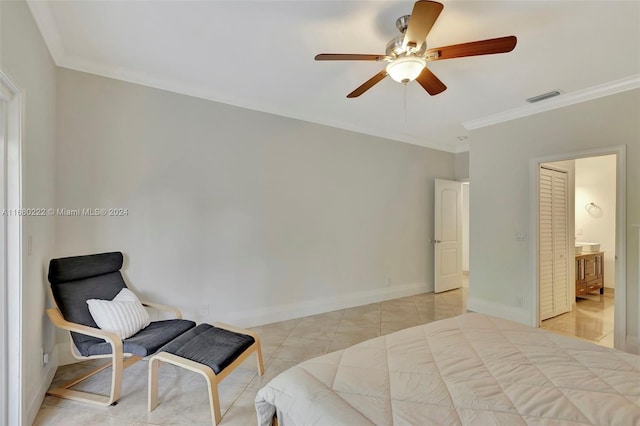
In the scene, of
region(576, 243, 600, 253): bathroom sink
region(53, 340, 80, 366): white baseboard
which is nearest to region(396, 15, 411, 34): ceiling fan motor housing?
region(53, 340, 80, 366): white baseboard

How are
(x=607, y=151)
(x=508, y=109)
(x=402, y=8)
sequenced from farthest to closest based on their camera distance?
(x=508, y=109) < (x=607, y=151) < (x=402, y=8)

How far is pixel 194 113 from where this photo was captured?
3.29 m

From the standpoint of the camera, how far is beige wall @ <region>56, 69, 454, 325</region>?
9.25 ft

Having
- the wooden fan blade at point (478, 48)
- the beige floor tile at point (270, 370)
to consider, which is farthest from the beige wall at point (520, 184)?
the beige floor tile at point (270, 370)

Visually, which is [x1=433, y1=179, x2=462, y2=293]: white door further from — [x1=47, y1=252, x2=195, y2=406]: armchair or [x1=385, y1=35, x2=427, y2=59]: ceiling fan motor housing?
[x1=47, y1=252, x2=195, y2=406]: armchair

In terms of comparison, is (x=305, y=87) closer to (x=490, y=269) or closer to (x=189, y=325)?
(x=189, y=325)

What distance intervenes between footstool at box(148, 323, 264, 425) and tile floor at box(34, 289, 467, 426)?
142 mm

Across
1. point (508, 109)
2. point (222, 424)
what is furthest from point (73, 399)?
point (508, 109)

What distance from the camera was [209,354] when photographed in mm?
2107

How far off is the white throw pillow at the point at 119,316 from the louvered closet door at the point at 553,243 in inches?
167

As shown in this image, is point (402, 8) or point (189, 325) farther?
point (189, 325)

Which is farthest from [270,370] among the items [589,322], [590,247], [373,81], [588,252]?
[590,247]

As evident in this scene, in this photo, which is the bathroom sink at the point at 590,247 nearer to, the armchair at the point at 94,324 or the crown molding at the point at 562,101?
the crown molding at the point at 562,101

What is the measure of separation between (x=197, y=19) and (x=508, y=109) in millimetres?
3525
